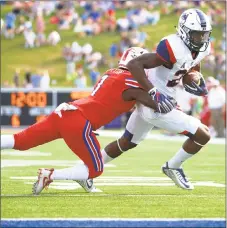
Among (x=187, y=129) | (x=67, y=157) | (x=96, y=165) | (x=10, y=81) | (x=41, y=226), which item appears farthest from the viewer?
(x=10, y=81)

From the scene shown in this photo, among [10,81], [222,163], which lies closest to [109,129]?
[10,81]

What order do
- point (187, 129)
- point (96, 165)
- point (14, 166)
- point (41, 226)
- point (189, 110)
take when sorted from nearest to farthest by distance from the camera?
point (41, 226), point (96, 165), point (187, 129), point (14, 166), point (189, 110)

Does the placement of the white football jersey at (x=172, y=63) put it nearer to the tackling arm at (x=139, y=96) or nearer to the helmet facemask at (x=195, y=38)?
the helmet facemask at (x=195, y=38)

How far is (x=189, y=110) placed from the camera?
23.3 m

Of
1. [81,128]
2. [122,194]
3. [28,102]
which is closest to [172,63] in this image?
[81,128]

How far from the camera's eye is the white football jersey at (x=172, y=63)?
7.37 meters

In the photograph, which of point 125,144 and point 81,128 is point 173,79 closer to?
point 125,144

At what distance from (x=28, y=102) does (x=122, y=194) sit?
52.6 feet

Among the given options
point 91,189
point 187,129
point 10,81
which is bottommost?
Result: point 10,81

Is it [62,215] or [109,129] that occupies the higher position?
[62,215]

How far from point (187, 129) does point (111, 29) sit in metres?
29.5

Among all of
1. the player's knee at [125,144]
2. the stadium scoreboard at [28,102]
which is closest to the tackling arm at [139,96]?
the player's knee at [125,144]

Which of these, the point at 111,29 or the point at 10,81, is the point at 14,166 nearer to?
the point at 10,81

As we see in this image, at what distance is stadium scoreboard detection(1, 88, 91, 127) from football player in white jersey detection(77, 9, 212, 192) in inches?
600
